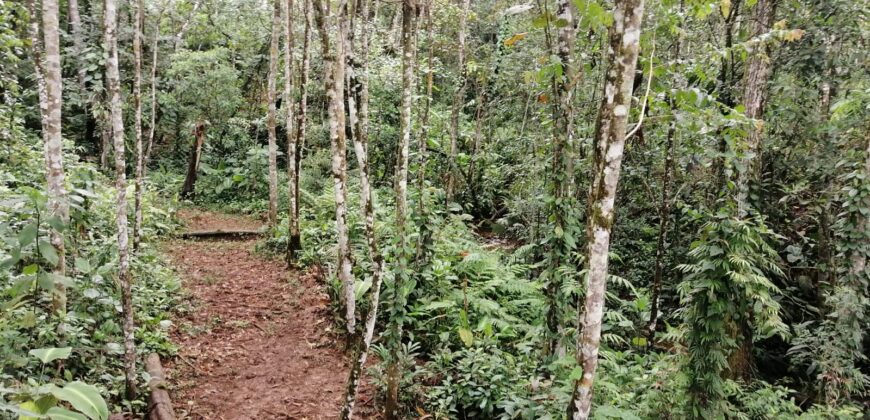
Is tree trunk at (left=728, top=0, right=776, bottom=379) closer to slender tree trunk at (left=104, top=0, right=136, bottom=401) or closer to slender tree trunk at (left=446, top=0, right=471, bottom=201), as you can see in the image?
slender tree trunk at (left=446, top=0, right=471, bottom=201)

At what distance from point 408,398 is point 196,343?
10.8 feet

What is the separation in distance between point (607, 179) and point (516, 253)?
4704 mm

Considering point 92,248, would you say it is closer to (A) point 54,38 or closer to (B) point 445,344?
(A) point 54,38

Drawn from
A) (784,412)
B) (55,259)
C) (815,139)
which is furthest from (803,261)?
(55,259)

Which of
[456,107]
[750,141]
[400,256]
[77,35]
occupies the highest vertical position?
[77,35]

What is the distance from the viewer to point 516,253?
8.26m

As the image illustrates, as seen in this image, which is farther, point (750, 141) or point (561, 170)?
point (750, 141)

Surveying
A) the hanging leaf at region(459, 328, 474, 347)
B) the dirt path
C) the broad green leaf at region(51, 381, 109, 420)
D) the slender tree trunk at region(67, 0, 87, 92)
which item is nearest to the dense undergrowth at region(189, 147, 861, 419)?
the hanging leaf at region(459, 328, 474, 347)

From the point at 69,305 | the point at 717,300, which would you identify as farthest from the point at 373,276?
the point at 69,305

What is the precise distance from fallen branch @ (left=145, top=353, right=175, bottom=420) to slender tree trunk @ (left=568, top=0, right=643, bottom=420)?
413 cm

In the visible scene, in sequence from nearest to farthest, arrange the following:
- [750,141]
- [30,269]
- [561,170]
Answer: [30,269]
[561,170]
[750,141]

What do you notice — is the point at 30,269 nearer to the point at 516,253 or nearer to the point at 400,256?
the point at 400,256

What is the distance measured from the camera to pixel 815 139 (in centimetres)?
866

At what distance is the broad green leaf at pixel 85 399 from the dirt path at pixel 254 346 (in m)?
2.40
